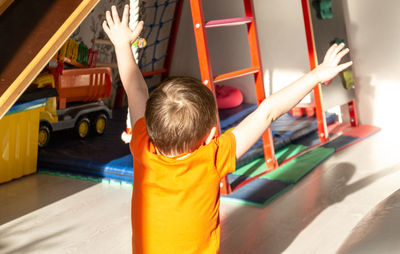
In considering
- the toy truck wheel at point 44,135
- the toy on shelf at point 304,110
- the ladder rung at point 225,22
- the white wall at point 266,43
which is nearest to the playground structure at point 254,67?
the ladder rung at point 225,22

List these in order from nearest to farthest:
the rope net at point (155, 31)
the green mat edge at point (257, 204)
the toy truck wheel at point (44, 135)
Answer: the green mat edge at point (257, 204) < the toy truck wheel at point (44, 135) < the rope net at point (155, 31)

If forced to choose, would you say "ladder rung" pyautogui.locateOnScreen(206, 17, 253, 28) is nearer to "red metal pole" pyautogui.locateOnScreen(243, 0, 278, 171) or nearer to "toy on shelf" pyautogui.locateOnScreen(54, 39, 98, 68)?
"red metal pole" pyautogui.locateOnScreen(243, 0, 278, 171)

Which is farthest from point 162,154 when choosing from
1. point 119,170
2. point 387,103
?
point 387,103

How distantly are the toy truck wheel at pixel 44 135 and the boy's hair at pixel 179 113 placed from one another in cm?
251

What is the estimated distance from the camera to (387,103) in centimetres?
387

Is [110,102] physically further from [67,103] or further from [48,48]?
[48,48]

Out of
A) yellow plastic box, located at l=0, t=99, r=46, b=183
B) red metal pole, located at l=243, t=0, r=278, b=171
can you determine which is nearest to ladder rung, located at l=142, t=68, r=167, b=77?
yellow plastic box, located at l=0, t=99, r=46, b=183

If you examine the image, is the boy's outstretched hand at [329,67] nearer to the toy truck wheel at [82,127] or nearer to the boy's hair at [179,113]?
the boy's hair at [179,113]

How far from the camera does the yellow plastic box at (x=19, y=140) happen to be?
9.72 feet

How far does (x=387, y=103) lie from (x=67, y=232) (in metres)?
2.84

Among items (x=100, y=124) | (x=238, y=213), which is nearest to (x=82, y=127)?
(x=100, y=124)

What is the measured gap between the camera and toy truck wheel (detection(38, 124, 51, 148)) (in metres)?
3.48

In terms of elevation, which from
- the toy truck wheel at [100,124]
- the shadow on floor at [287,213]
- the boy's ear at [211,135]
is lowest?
the shadow on floor at [287,213]

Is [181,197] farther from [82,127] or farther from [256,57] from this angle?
[82,127]
